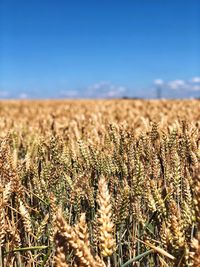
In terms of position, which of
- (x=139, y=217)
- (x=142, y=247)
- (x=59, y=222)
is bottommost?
(x=142, y=247)

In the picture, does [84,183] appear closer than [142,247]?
No

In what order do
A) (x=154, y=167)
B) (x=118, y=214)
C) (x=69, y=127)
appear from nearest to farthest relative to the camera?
(x=118, y=214), (x=154, y=167), (x=69, y=127)

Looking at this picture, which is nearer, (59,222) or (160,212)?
(59,222)

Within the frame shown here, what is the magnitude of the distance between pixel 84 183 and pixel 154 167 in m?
0.32

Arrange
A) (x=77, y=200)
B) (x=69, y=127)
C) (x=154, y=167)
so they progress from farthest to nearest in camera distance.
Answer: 1. (x=69, y=127)
2. (x=154, y=167)
3. (x=77, y=200)

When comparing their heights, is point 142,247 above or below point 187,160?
below

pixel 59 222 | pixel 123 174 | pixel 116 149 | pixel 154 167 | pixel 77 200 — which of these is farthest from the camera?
pixel 116 149

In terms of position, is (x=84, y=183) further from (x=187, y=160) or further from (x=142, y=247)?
(x=187, y=160)

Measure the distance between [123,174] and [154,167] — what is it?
259 millimetres

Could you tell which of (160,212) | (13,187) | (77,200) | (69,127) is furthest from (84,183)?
(69,127)

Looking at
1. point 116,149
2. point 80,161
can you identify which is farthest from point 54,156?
point 116,149

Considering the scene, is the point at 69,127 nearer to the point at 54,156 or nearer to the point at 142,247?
the point at 54,156

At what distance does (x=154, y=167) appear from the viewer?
72.6 inches

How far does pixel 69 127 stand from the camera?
4246 mm
